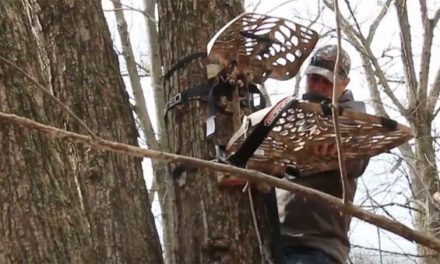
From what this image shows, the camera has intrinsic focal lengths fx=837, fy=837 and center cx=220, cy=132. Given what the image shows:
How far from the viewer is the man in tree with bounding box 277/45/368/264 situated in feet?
8.25

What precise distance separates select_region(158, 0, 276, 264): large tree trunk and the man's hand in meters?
0.24

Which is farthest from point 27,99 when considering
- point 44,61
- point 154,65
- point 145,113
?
point 145,113

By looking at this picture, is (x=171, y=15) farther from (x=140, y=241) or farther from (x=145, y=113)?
(x=145, y=113)

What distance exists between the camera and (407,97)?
21.4 feet

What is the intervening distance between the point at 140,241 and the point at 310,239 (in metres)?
0.64

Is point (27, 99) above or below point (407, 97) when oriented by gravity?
below

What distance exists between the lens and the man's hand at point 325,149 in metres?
2.18

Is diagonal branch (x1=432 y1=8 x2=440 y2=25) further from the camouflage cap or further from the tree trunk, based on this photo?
the camouflage cap

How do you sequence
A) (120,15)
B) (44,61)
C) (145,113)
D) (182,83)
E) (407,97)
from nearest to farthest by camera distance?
1. (44,61)
2. (182,83)
3. (407,97)
4. (145,113)
5. (120,15)

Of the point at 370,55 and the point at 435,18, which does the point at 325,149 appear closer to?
the point at 370,55

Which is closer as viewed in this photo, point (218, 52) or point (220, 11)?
point (218, 52)

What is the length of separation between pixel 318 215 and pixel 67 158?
0.91m

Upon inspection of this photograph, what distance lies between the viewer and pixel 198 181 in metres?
2.31

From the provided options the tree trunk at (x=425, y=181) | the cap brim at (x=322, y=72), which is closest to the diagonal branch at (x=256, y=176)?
the cap brim at (x=322, y=72)
